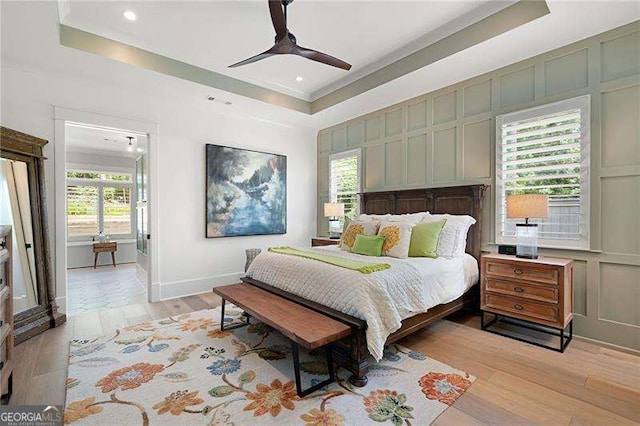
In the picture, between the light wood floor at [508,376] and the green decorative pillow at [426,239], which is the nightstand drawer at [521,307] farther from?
the green decorative pillow at [426,239]

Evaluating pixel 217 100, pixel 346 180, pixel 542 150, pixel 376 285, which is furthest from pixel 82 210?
pixel 542 150

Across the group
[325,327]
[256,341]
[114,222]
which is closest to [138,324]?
[256,341]

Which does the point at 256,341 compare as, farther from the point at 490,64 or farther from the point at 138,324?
the point at 490,64

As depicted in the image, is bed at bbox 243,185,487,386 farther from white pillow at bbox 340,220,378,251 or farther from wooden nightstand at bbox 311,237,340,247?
wooden nightstand at bbox 311,237,340,247

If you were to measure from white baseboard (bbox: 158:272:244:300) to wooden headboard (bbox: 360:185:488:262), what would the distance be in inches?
101

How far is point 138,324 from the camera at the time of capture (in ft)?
11.2

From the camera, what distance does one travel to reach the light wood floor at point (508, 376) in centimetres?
192

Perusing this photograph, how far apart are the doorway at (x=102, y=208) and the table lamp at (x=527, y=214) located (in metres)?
6.02

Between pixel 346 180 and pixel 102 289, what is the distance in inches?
181

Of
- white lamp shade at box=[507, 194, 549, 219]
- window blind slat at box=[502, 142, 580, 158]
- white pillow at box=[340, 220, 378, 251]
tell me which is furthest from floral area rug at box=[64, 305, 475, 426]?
window blind slat at box=[502, 142, 580, 158]

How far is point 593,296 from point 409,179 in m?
2.46

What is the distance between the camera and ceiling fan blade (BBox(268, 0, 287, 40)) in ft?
7.76

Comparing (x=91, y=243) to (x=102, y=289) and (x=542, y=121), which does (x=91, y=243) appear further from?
(x=542, y=121)

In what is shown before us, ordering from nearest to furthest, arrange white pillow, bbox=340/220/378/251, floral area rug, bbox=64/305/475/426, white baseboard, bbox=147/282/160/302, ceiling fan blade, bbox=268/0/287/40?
floral area rug, bbox=64/305/475/426, ceiling fan blade, bbox=268/0/287/40, white pillow, bbox=340/220/378/251, white baseboard, bbox=147/282/160/302
